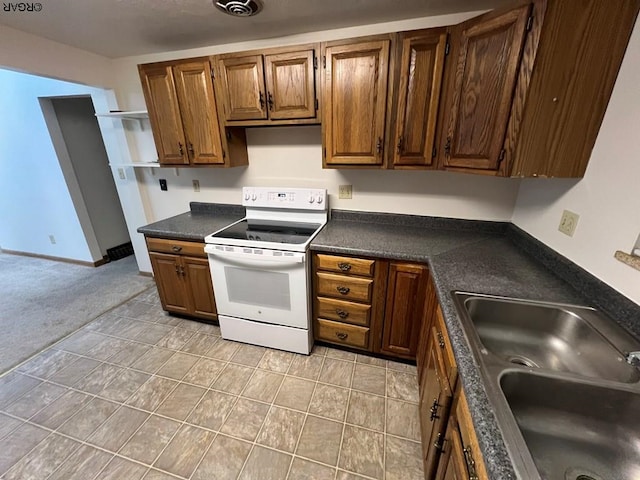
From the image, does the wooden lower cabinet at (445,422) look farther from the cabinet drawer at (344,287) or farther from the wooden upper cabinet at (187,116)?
the wooden upper cabinet at (187,116)

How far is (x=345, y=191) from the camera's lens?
7.10 feet

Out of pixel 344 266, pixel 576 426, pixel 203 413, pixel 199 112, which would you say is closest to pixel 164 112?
pixel 199 112

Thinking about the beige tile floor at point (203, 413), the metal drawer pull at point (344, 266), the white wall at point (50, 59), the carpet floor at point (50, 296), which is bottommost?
the beige tile floor at point (203, 413)

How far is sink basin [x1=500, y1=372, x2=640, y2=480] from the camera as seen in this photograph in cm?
71

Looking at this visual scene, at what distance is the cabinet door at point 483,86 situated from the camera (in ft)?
3.85

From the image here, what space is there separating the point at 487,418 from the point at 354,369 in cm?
138

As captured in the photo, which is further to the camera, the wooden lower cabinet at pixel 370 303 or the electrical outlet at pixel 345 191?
the electrical outlet at pixel 345 191

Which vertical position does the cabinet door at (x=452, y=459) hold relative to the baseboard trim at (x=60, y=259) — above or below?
above

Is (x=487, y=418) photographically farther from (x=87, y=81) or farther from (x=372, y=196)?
(x=87, y=81)

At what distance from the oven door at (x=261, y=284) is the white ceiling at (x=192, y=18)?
1.45 meters

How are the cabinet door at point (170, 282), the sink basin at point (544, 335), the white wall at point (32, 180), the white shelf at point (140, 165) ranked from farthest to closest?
the white wall at point (32, 180) < the white shelf at point (140, 165) < the cabinet door at point (170, 282) < the sink basin at point (544, 335)

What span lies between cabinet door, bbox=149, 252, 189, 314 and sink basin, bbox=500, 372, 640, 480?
2275 mm

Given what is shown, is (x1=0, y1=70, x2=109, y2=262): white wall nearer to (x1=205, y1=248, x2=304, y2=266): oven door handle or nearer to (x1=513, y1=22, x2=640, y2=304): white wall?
(x1=205, y1=248, x2=304, y2=266): oven door handle

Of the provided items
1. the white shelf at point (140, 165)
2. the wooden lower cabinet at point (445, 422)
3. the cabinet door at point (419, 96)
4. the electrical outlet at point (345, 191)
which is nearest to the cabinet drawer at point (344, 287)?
the wooden lower cabinet at point (445, 422)
